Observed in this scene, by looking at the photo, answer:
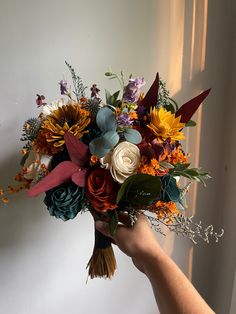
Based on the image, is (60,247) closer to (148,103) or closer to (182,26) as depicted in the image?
(148,103)

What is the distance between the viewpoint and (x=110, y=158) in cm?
83

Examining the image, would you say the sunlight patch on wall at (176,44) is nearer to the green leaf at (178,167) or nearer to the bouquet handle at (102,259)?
the green leaf at (178,167)

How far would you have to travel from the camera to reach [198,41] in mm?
1326

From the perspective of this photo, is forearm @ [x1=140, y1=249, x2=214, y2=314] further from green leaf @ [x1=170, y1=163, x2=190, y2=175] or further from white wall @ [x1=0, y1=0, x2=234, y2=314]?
white wall @ [x1=0, y1=0, x2=234, y2=314]

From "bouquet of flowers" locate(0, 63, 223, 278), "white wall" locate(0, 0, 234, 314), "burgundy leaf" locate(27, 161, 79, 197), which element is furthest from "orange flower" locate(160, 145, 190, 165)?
"white wall" locate(0, 0, 234, 314)

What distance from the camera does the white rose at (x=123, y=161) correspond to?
810 mm

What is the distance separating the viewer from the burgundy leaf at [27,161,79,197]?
793 mm

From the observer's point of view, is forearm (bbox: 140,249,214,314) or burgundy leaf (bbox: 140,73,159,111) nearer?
forearm (bbox: 140,249,214,314)

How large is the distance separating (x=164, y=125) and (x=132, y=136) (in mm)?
77

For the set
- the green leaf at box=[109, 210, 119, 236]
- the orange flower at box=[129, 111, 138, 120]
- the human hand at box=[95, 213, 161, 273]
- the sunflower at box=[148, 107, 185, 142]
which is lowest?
the human hand at box=[95, 213, 161, 273]

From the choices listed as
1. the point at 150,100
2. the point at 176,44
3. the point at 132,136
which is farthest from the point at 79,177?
the point at 176,44

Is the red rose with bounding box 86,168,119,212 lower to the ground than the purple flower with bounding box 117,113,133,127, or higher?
lower

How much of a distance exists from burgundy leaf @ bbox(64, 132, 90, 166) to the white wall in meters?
0.29

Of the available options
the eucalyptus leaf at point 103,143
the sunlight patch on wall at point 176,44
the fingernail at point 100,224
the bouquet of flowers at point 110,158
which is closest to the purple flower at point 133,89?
the bouquet of flowers at point 110,158
